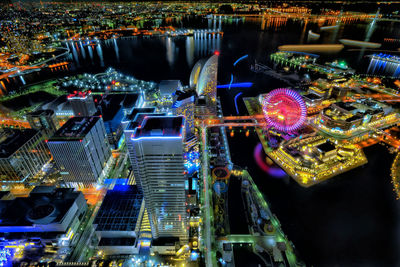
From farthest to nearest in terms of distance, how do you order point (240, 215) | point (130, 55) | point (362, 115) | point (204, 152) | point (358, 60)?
point (130, 55), point (358, 60), point (362, 115), point (204, 152), point (240, 215)

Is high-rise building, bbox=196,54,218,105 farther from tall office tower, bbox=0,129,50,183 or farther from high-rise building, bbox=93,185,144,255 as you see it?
tall office tower, bbox=0,129,50,183

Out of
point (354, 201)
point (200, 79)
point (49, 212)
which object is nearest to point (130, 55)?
point (200, 79)

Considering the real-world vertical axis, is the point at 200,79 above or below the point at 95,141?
above

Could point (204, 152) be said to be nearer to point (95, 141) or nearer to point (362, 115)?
point (95, 141)

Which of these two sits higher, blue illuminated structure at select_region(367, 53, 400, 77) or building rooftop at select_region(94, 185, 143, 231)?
blue illuminated structure at select_region(367, 53, 400, 77)

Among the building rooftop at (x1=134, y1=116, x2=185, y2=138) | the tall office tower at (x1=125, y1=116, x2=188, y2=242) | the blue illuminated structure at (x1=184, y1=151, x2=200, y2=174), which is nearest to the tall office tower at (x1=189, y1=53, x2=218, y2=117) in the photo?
the blue illuminated structure at (x1=184, y1=151, x2=200, y2=174)

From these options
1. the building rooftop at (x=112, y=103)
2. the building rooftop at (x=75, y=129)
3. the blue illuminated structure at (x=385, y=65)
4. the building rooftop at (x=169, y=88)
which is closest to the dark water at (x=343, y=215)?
the building rooftop at (x=75, y=129)
